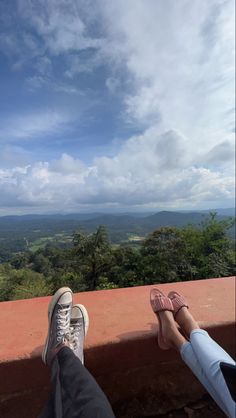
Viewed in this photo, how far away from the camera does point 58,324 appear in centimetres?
113

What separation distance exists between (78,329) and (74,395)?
1.08ft

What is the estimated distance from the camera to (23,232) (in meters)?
2.01

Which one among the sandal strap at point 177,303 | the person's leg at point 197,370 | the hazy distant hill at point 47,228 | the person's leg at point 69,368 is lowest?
the person's leg at point 197,370

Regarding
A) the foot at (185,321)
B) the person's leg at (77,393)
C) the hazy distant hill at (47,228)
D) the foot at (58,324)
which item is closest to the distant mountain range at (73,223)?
the hazy distant hill at (47,228)

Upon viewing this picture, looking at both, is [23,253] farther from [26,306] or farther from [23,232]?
[26,306]

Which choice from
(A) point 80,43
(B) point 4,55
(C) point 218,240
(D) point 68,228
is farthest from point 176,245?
(B) point 4,55

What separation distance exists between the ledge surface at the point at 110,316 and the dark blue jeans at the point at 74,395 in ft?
0.51

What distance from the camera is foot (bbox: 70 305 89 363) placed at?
3.50ft

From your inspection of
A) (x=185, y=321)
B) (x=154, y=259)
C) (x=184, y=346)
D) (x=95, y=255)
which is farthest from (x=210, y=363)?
(x=95, y=255)

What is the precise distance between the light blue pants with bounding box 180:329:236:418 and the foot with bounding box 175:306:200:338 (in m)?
0.07

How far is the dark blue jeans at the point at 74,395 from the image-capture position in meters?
0.77

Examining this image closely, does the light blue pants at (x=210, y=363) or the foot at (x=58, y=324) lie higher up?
the foot at (x=58, y=324)

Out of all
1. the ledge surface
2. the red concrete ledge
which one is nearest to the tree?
the ledge surface

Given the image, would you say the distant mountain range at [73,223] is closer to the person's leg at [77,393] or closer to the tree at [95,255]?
the tree at [95,255]
